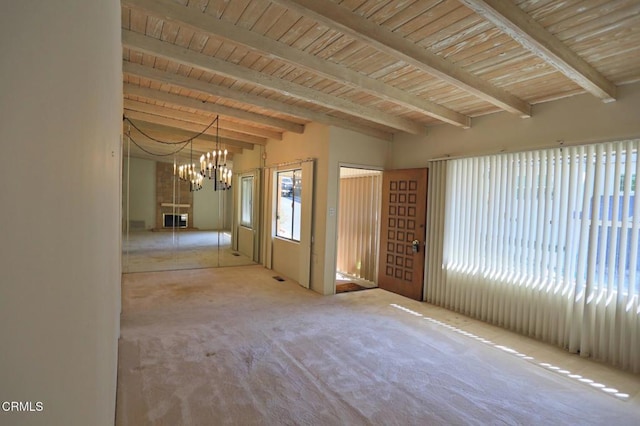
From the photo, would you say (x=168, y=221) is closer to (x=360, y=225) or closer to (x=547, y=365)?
(x=360, y=225)

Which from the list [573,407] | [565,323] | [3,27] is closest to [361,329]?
[573,407]

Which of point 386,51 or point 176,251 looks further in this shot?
point 176,251

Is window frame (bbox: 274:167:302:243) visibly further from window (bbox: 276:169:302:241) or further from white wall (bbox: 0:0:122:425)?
white wall (bbox: 0:0:122:425)

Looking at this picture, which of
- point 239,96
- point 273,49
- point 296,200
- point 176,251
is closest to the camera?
point 273,49

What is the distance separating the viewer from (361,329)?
384 cm

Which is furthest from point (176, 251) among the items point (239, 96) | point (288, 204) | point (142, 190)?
point (239, 96)

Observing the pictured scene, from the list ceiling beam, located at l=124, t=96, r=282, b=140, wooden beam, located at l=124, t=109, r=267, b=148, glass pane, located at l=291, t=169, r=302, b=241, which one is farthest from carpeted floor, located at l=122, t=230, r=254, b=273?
ceiling beam, located at l=124, t=96, r=282, b=140

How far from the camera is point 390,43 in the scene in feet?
8.38

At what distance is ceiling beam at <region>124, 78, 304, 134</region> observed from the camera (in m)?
4.29

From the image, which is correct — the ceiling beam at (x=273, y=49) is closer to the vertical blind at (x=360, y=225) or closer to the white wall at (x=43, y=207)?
the white wall at (x=43, y=207)

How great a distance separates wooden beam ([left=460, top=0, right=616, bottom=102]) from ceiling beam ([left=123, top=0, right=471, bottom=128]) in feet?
4.70

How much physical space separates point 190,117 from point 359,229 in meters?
3.83

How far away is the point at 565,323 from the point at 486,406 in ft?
6.01

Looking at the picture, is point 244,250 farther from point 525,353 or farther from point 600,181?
point 600,181
